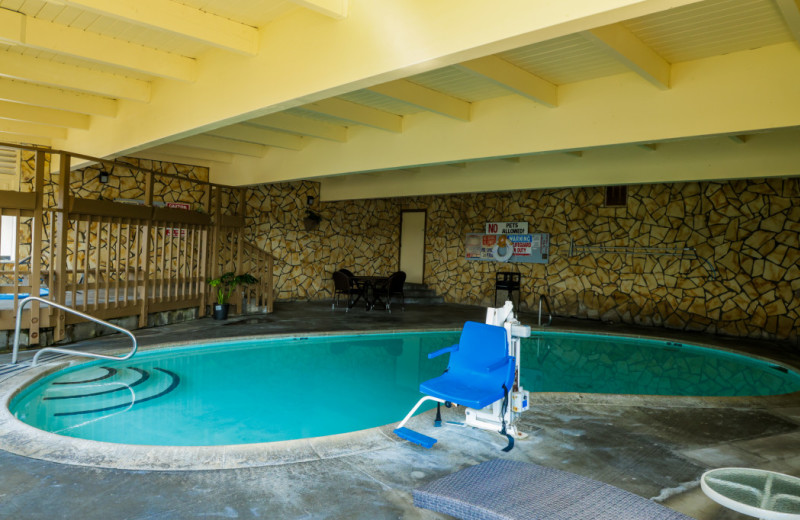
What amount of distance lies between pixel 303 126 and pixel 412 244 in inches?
262

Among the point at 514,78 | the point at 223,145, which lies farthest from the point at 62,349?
the point at 514,78

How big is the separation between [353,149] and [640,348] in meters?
5.45

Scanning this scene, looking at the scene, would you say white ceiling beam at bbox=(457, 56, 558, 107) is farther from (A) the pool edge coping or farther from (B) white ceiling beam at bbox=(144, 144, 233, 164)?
(B) white ceiling beam at bbox=(144, 144, 233, 164)

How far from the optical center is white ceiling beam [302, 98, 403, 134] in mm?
6103

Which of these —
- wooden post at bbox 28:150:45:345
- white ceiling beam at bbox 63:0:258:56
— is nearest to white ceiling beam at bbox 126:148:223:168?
wooden post at bbox 28:150:45:345

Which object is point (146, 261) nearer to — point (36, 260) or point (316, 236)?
point (36, 260)

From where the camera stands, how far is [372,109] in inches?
267

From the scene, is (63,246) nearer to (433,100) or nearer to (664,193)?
(433,100)

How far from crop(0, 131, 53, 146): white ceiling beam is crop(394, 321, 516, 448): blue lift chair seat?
9077mm

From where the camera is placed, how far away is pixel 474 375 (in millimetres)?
3639

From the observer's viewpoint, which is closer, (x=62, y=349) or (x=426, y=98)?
(x=62, y=349)

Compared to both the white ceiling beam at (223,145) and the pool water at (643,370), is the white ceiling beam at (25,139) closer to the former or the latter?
the white ceiling beam at (223,145)

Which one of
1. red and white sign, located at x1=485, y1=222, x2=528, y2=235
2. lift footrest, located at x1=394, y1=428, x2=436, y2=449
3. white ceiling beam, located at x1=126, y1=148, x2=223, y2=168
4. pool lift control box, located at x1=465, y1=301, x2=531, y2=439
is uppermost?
white ceiling beam, located at x1=126, y1=148, x2=223, y2=168

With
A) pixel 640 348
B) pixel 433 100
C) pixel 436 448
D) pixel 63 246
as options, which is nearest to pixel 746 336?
pixel 640 348
